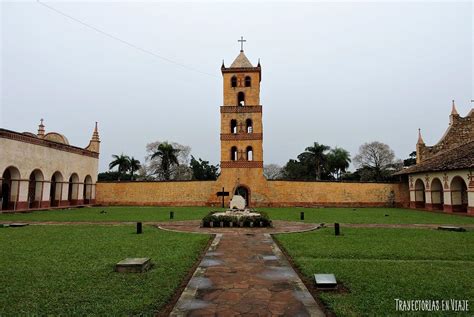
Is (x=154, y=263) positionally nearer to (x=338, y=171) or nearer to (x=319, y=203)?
(x=319, y=203)

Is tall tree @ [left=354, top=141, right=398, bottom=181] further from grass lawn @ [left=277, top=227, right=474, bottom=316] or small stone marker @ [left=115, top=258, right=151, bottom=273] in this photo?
small stone marker @ [left=115, top=258, right=151, bottom=273]

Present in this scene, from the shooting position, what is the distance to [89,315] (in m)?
3.85

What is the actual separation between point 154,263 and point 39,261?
2618 mm

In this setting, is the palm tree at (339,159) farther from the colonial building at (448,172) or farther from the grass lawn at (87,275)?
the grass lawn at (87,275)

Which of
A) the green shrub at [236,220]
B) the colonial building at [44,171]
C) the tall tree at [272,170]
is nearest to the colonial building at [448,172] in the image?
the green shrub at [236,220]

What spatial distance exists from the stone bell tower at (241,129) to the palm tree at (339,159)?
70.9 feet

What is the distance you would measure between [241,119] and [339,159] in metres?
23.2

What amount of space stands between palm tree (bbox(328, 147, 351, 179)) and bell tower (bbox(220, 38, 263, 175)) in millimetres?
21749

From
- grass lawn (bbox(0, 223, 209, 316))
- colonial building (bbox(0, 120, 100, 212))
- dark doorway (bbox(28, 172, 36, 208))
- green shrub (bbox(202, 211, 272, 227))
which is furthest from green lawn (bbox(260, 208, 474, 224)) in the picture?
dark doorway (bbox(28, 172, 36, 208))

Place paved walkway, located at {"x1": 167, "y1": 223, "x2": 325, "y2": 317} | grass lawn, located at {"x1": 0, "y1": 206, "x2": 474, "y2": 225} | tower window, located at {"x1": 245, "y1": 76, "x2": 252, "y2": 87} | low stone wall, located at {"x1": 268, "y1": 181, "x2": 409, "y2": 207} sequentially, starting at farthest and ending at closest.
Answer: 1. tower window, located at {"x1": 245, "y1": 76, "x2": 252, "y2": 87}
2. low stone wall, located at {"x1": 268, "y1": 181, "x2": 409, "y2": 207}
3. grass lawn, located at {"x1": 0, "y1": 206, "x2": 474, "y2": 225}
4. paved walkway, located at {"x1": 167, "y1": 223, "x2": 325, "y2": 317}

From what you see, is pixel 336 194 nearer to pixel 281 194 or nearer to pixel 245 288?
pixel 281 194

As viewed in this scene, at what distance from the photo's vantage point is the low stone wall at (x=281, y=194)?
29734 millimetres

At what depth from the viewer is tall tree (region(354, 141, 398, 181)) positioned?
2000 inches

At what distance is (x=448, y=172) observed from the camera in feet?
75.4
